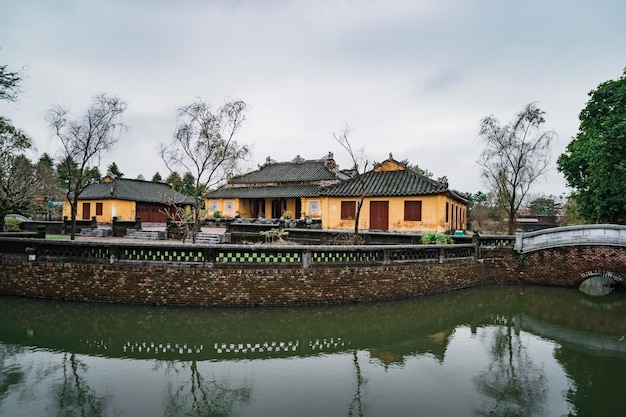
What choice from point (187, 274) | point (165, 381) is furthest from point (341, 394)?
point (187, 274)

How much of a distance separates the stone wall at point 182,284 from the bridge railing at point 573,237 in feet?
25.6

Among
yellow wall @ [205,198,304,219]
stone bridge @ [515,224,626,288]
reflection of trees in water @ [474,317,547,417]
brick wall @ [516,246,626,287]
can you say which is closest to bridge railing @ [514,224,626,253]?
stone bridge @ [515,224,626,288]

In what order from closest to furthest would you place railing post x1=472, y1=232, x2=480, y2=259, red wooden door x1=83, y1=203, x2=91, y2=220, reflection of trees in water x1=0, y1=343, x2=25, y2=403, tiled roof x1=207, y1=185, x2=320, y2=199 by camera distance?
reflection of trees in water x1=0, y1=343, x2=25, y2=403 < railing post x1=472, y1=232, x2=480, y2=259 < tiled roof x1=207, y1=185, x2=320, y2=199 < red wooden door x1=83, y1=203, x2=91, y2=220

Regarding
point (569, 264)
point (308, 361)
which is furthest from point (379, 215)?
point (308, 361)

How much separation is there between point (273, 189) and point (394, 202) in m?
12.8

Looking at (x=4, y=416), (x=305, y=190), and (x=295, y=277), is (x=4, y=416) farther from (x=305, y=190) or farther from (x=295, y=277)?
(x=305, y=190)

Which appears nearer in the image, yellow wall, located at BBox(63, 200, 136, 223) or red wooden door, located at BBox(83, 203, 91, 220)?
yellow wall, located at BBox(63, 200, 136, 223)

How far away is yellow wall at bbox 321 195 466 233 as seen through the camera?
19578mm

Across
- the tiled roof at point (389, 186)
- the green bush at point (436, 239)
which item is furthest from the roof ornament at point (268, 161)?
the green bush at point (436, 239)

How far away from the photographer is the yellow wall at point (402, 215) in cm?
1958

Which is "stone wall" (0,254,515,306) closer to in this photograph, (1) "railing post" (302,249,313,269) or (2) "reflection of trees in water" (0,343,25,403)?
(1) "railing post" (302,249,313,269)

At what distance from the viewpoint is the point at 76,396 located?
202 inches

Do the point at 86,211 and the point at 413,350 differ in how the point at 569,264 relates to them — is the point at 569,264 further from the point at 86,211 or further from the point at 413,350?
the point at 86,211

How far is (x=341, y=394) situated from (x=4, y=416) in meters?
4.34
